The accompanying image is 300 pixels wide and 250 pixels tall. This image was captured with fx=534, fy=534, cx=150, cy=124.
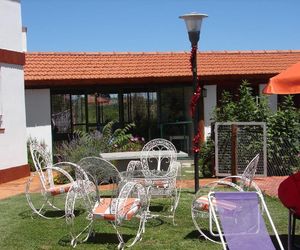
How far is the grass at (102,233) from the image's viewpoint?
6.66 m

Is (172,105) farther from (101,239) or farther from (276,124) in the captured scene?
(101,239)

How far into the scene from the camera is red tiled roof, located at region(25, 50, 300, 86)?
52.9 feet

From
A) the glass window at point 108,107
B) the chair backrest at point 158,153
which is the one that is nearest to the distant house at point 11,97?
the glass window at point 108,107

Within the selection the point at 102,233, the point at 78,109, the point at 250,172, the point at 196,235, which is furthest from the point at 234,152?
the point at 78,109

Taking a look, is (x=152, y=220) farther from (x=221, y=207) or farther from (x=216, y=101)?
(x=216, y=101)

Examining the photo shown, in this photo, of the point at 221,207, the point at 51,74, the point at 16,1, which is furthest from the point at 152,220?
the point at 51,74

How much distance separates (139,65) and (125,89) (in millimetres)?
917

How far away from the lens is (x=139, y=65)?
56.4 feet

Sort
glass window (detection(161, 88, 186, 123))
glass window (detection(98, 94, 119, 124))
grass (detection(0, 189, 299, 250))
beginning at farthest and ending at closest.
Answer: glass window (detection(161, 88, 186, 123)) < glass window (detection(98, 94, 119, 124)) < grass (detection(0, 189, 299, 250))

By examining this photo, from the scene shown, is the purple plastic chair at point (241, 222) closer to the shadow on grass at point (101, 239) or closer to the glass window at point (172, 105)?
the shadow on grass at point (101, 239)

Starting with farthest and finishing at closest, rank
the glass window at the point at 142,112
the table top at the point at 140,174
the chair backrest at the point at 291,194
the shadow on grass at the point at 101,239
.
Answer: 1. the glass window at the point at 142,112
2. the table top at the point at 140,174
3. the shadow on grass at the point at 101,239
4. the chair backrest at the point at 291,194

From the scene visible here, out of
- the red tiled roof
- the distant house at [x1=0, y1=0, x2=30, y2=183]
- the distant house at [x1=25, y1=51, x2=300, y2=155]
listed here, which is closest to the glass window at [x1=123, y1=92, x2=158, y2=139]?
the distant house at [x1=25, y1=51, x2=300, y2=155]

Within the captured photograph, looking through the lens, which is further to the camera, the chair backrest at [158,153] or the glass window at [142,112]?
the glass window at [142,112]

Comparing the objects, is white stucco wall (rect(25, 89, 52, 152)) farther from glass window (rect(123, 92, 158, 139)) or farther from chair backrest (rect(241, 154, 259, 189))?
chair backrest (rect(241, 154, 259, 189))
